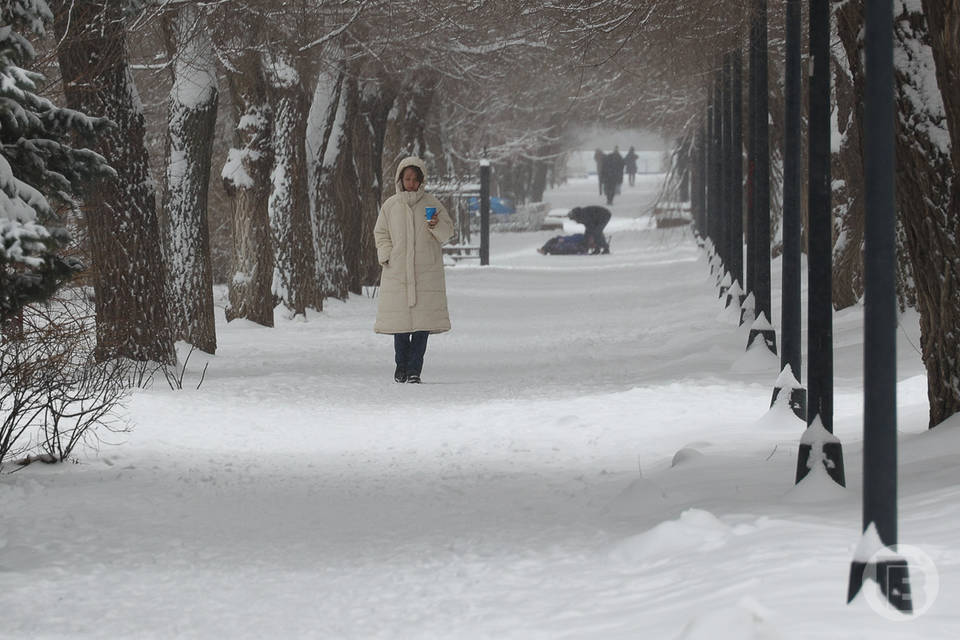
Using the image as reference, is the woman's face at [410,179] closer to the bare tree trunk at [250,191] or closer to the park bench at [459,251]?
the bare tree trunk at [250,191]

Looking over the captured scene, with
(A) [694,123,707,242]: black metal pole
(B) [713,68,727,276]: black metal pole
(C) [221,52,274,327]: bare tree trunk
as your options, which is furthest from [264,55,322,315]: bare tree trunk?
(A) [694,123,707,242]: black metal pole

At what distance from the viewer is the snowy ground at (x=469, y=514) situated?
15.7 feet

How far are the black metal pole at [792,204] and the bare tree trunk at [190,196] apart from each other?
775cm

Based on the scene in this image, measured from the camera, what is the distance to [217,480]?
7723mm

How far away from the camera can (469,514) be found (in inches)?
267

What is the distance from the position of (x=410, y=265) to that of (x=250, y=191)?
22.2ft

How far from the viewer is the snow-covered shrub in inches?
223

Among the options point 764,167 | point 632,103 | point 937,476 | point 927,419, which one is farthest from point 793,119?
point 632,103

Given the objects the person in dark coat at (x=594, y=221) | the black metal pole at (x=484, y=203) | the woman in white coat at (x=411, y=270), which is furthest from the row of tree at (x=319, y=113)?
the person in dark coat at (x=594, y=221)


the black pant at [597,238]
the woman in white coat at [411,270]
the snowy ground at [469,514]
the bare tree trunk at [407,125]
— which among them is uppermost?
the bare tree trunk at [407,125]

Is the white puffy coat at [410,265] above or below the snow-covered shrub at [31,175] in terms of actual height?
below

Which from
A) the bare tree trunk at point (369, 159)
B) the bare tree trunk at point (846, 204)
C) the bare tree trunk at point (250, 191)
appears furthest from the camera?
the bare tree trunk at point (369, 159)

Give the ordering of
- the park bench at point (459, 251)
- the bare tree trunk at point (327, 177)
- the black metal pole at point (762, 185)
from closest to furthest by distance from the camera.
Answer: the black metal pole at point (762, 185), the bare tree trunk at point (327, 177), the park bench at point (459, 251)

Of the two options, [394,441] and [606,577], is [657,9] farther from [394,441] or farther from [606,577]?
[606,577]
